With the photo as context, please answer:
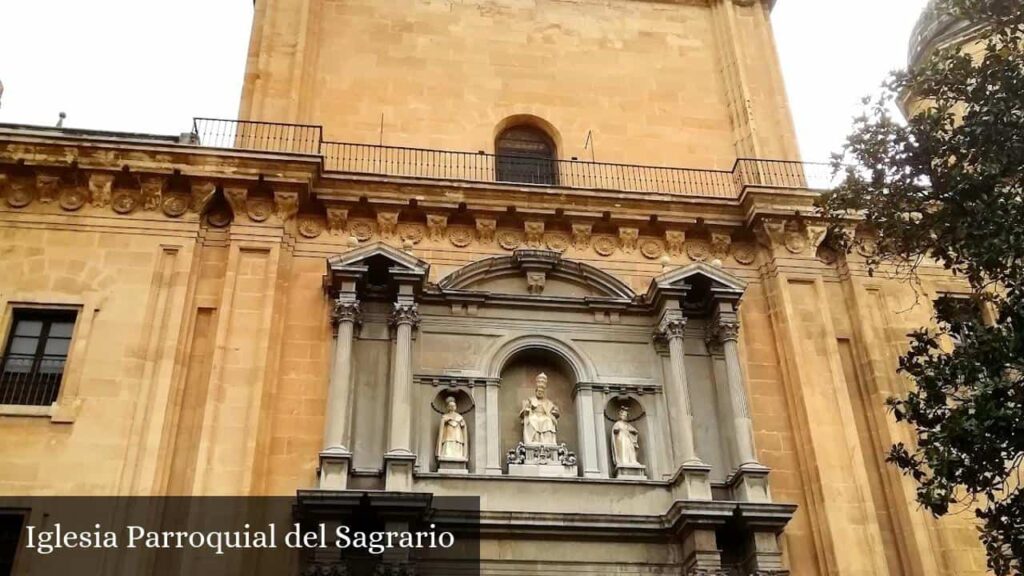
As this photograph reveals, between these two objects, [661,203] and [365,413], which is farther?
[661,203]

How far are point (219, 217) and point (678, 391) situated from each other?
6.51 m

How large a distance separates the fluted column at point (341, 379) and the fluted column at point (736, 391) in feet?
15.5

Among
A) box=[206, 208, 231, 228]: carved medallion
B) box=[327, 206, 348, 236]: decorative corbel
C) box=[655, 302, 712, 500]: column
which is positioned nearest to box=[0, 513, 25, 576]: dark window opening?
box=[206, 208, 231, 228]: carved medallion

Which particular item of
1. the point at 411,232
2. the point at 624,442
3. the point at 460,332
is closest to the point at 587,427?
the point at 624,442

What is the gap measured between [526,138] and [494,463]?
239 inches

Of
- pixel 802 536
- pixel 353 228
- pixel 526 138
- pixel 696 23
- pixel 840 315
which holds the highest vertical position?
pixel 696 23

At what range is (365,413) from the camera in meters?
12.3

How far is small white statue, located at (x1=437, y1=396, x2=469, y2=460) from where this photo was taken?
12078 millimetres

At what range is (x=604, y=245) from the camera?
14.1 meters

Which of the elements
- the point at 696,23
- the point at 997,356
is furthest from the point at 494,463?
Result: the point at 696,23

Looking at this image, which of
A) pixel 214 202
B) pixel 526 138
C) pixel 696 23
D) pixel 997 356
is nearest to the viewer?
pixel 997 356

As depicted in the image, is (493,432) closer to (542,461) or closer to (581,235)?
(542,461)

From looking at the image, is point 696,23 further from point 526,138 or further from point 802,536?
point 802,536

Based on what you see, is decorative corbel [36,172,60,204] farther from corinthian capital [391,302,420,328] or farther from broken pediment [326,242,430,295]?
corinthian capital [391,302,420,328]
